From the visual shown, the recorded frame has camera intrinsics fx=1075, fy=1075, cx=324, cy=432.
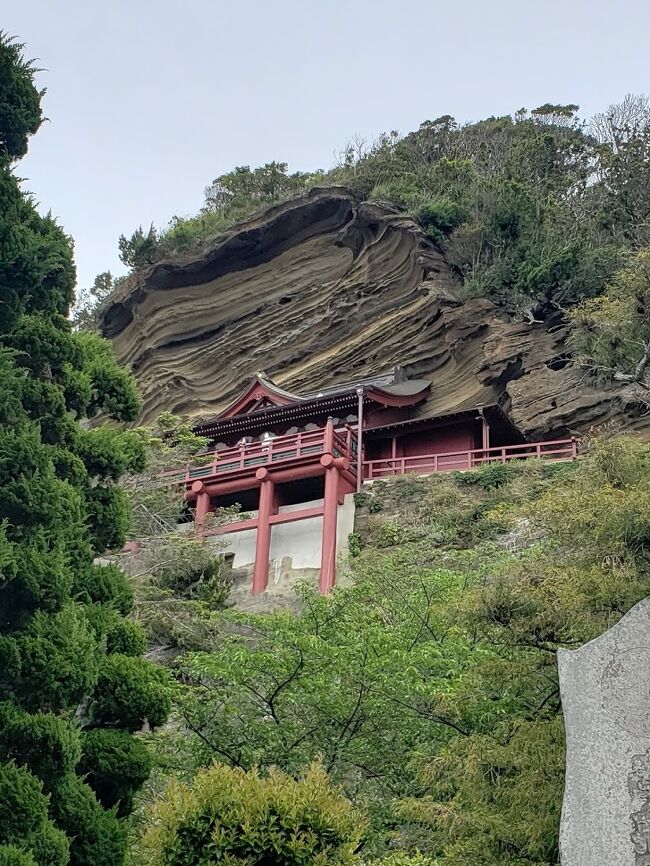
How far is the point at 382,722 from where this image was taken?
10336 mm

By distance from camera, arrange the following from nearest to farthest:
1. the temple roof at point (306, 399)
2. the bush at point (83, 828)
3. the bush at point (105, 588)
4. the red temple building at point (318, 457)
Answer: the bush at point (83, 828) → the bush at point (105, 588) → the red temple building at point (318, 457) → the temple roof at point (306, 399)

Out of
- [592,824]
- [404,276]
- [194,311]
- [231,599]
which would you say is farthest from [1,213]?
[194,311]

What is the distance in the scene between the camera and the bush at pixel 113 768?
9.09m

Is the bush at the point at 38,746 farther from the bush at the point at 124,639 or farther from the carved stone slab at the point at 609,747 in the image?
the carved stone slab at the point at 609,747

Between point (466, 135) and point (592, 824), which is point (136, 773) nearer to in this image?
point (592, 824)

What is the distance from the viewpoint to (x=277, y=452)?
79.8ft

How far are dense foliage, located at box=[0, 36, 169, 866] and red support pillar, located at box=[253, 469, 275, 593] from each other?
10.9 meters

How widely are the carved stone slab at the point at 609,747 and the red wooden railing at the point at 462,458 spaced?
55.9ft

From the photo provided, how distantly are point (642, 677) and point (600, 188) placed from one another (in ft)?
99.3

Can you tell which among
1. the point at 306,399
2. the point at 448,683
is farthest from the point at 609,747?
the point at 306,399

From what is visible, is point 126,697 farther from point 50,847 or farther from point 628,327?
point 628,327

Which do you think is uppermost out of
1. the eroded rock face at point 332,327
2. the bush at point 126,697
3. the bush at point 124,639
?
the eroded rock face at point 332,327

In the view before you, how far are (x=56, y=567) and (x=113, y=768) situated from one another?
5.82 feet

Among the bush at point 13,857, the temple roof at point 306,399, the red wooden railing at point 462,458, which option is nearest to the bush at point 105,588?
the bush at point 13,857
